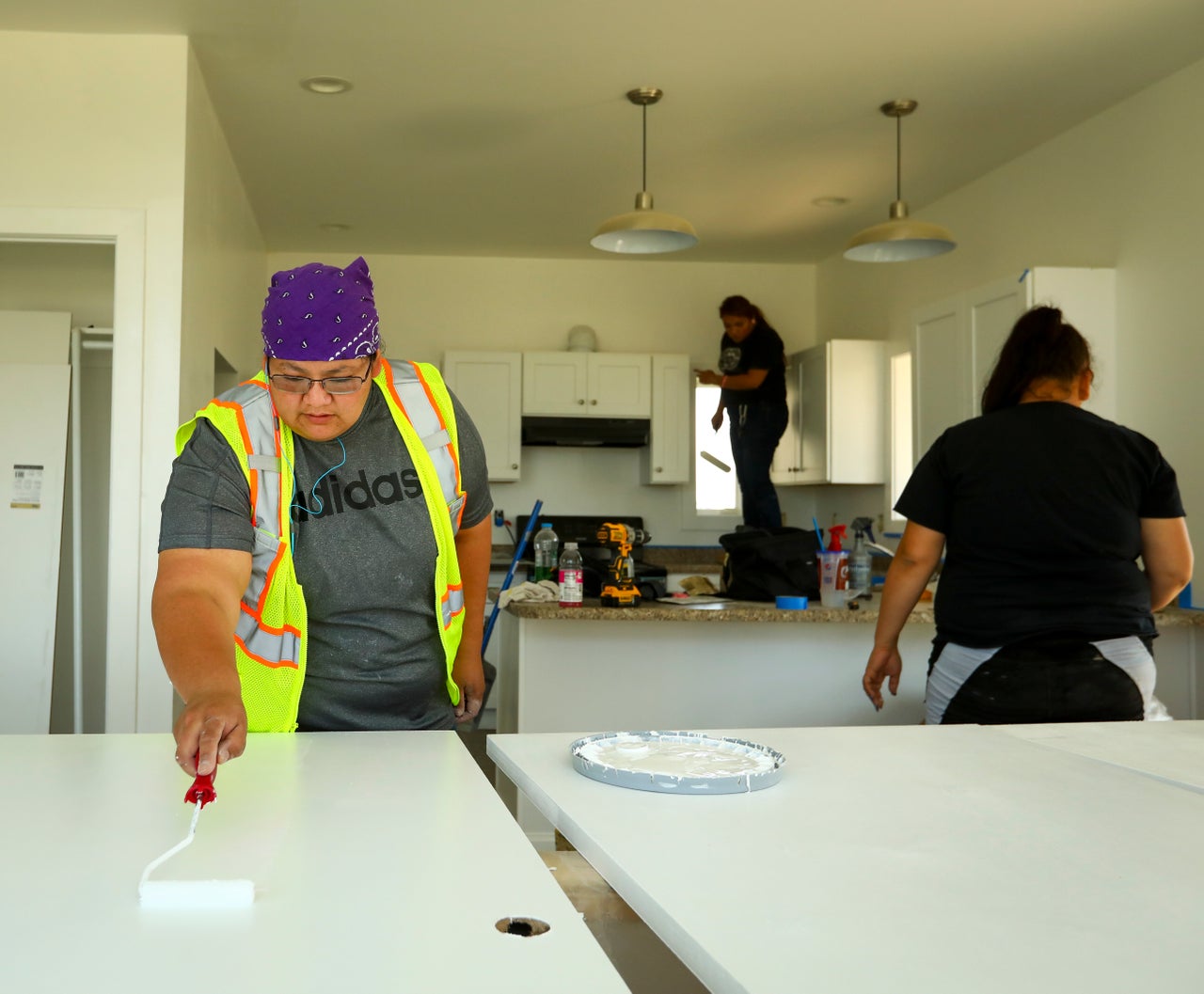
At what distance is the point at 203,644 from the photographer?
51.8 inches

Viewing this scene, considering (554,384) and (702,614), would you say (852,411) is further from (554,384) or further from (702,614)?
(702,614)

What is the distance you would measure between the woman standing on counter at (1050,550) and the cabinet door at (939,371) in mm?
2231

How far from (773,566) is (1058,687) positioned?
148 cm

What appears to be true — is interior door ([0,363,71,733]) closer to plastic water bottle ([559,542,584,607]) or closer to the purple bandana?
plastic water bottle ([559,542,584,607])

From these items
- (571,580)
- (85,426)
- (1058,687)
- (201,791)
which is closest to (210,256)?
(85,426)

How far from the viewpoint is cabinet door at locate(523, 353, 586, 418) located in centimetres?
630

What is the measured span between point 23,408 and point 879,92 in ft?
10.5

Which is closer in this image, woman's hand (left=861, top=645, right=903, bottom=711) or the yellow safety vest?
the yellow safety vest

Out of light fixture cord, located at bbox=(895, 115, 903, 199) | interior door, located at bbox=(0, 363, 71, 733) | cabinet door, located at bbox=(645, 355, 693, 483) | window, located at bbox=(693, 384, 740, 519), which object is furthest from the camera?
window, located at bbox=(693, 384, 740, 519)

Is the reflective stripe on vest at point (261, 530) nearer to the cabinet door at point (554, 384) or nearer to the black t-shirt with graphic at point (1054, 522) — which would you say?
the black t-shirt with graphic at point (1054, 522)

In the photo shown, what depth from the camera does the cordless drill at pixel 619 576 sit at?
3.34 meters

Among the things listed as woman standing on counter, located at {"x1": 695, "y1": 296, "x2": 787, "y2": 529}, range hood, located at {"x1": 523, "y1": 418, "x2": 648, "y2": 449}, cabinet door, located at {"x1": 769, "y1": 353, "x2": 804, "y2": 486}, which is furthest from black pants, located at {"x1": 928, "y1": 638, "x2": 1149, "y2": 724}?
range hood, located at {"x1": 523, "y1": 418, "x2": 648, "y2": 449}

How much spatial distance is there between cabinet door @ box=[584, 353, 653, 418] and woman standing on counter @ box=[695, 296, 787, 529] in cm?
44

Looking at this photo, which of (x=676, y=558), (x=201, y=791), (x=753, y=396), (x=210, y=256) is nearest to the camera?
(x=201, y=791)
